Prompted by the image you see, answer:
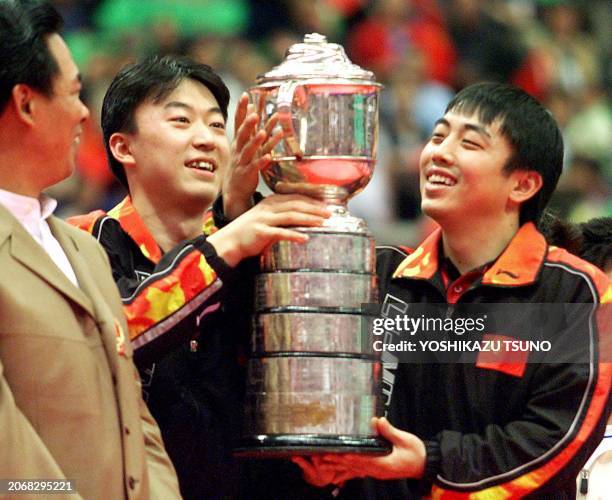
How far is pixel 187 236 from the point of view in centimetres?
374

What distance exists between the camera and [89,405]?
275 cm

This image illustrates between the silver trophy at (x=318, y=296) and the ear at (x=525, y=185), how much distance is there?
0.56 meters

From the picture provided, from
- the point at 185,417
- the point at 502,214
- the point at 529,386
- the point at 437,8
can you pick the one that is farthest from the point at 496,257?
the point at 437,8

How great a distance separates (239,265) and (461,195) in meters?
0.62

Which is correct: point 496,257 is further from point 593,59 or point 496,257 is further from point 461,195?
point 593,59

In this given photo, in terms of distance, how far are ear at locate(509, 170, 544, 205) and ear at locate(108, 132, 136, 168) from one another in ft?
3.16

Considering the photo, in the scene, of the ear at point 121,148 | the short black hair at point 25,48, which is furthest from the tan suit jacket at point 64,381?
the ear at point 121,148

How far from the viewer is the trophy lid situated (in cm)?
334

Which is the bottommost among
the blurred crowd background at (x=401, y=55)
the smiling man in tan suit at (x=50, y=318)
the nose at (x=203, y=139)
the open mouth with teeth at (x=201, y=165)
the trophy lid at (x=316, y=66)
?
the smiling man in tan suit at (x=50, y=318)

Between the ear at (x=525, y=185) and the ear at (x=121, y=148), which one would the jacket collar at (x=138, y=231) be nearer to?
the ear at (x=121, y=148)

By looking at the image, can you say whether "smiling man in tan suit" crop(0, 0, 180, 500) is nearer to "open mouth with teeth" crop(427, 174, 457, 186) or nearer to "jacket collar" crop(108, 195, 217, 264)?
"jacket collar" crop(108, 195, 217, 264)

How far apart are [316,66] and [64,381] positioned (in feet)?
3.42

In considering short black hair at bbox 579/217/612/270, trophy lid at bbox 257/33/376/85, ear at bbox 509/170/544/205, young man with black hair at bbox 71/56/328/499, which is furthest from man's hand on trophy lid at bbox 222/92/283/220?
short black hair at bbox 579/217/612/270

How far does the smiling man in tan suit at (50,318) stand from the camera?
2664 millimetres
